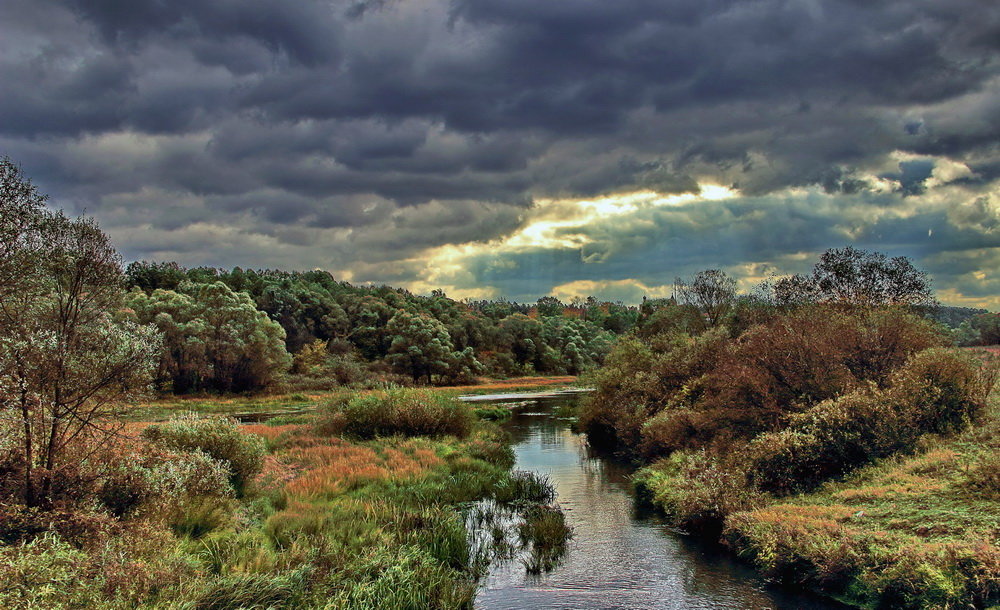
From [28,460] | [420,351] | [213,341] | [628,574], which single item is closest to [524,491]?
[628,574]

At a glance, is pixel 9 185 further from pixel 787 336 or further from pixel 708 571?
pixel 787 336

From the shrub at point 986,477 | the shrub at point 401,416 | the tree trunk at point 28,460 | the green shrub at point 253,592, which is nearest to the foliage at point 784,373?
the shrub at point 986,477

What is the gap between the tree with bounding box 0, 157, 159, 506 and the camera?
37.9ft

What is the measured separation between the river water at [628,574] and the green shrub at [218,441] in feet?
30.3

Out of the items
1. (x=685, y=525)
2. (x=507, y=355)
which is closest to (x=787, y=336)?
(x=685, y=525)

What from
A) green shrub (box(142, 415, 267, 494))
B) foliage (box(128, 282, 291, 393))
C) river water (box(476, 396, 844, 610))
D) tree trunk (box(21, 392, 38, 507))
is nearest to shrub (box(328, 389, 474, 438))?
green shrub (box(142, 415, 267, 494))

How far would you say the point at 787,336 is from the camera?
2261 cm

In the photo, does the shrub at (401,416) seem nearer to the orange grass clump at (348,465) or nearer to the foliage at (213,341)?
the orange grass clump at (348,465)

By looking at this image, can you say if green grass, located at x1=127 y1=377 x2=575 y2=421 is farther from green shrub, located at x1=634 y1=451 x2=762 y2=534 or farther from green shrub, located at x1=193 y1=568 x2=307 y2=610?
green shrub, located at x1=193 y1=568 x2=307 y2=610

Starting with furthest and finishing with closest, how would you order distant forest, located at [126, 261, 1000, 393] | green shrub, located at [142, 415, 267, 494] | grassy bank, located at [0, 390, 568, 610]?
distant forest, located at [126, 261, 1000, 393], green shrub, located at [142, 415, 267, 494], grassy bank, located at [0, 390, 568, 610]

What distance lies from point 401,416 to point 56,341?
72.7ft

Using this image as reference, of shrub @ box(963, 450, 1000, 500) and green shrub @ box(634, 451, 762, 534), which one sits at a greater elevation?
shrub @ box(963, 450, 1000, 500)

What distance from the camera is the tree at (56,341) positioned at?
11.5m

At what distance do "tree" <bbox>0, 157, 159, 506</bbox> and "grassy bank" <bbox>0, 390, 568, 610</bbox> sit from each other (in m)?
1.28
